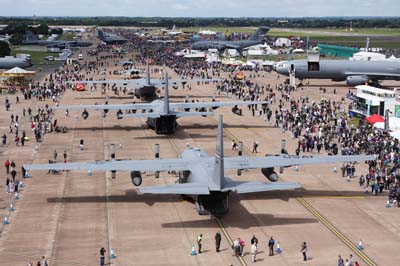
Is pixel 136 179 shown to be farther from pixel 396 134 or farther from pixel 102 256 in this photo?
pixel 396 134

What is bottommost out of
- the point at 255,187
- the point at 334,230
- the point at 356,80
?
the point at 334,230

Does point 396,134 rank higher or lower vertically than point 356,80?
lower

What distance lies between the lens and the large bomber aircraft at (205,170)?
31562 millimetres

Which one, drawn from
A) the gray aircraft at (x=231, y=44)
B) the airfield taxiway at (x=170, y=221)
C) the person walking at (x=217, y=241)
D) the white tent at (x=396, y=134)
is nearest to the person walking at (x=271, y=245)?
the airfield taxiway at (x=170, y=221)

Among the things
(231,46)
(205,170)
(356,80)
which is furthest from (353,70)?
(231,46)

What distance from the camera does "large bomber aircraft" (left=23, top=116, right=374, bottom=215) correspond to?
3156 cm

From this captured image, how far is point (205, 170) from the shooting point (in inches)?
1403

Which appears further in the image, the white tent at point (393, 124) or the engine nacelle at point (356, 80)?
the engine nacelle at point (356, 80)

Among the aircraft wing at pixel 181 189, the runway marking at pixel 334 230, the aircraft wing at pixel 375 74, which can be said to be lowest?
the runway marking at pixel 334 230

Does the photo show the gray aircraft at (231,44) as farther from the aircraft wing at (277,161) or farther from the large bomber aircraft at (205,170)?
the large bomber aircraft at (205,170)

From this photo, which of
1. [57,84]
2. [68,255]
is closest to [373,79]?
[57,84]

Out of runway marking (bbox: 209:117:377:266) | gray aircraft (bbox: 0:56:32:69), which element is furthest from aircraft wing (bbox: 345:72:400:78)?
gray aircraft (bbox: 0:56:32:69)

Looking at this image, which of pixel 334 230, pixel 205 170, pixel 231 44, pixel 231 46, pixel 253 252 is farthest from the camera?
pixel 231 44

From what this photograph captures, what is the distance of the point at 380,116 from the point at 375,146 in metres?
13.5
